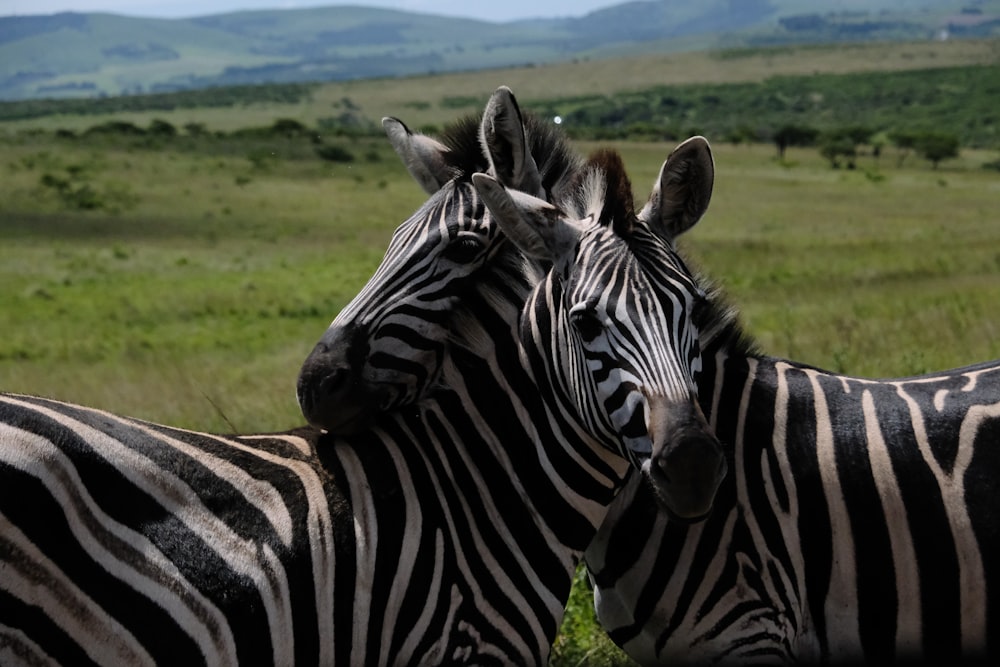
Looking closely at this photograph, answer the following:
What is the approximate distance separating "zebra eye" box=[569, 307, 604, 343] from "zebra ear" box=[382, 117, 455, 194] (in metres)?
1.39

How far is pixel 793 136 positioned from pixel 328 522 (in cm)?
6790

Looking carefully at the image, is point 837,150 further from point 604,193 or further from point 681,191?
point 604,193

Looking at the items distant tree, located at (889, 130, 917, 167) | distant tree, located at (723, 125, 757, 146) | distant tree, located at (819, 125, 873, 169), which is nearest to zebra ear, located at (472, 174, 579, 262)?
distant tree, located at (819, 125, 873, 169)

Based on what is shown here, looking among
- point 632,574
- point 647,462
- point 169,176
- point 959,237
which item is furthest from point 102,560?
point 169,176

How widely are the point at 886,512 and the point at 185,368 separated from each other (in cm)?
1171

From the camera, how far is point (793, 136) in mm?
67625

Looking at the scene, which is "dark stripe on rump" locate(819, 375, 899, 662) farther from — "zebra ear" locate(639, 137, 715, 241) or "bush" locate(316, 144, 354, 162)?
"bush" locate(316, 144, 354, 162)

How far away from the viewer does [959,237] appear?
88.9ft

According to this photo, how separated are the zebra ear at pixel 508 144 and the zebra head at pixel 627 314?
0.45 metres

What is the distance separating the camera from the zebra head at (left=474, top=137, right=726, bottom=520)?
3.34m

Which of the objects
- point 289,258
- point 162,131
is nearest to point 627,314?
point 289,258

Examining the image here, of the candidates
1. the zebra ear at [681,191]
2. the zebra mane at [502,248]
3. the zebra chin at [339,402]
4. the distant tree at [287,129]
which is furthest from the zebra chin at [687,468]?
the distant tree at [287,129]

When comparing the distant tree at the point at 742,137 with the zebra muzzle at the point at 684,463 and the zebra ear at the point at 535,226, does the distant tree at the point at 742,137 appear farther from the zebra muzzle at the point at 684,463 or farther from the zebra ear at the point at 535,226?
the zebra muzzle at the point at 684,463

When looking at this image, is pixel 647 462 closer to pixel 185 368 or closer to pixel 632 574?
pixel 632 574
